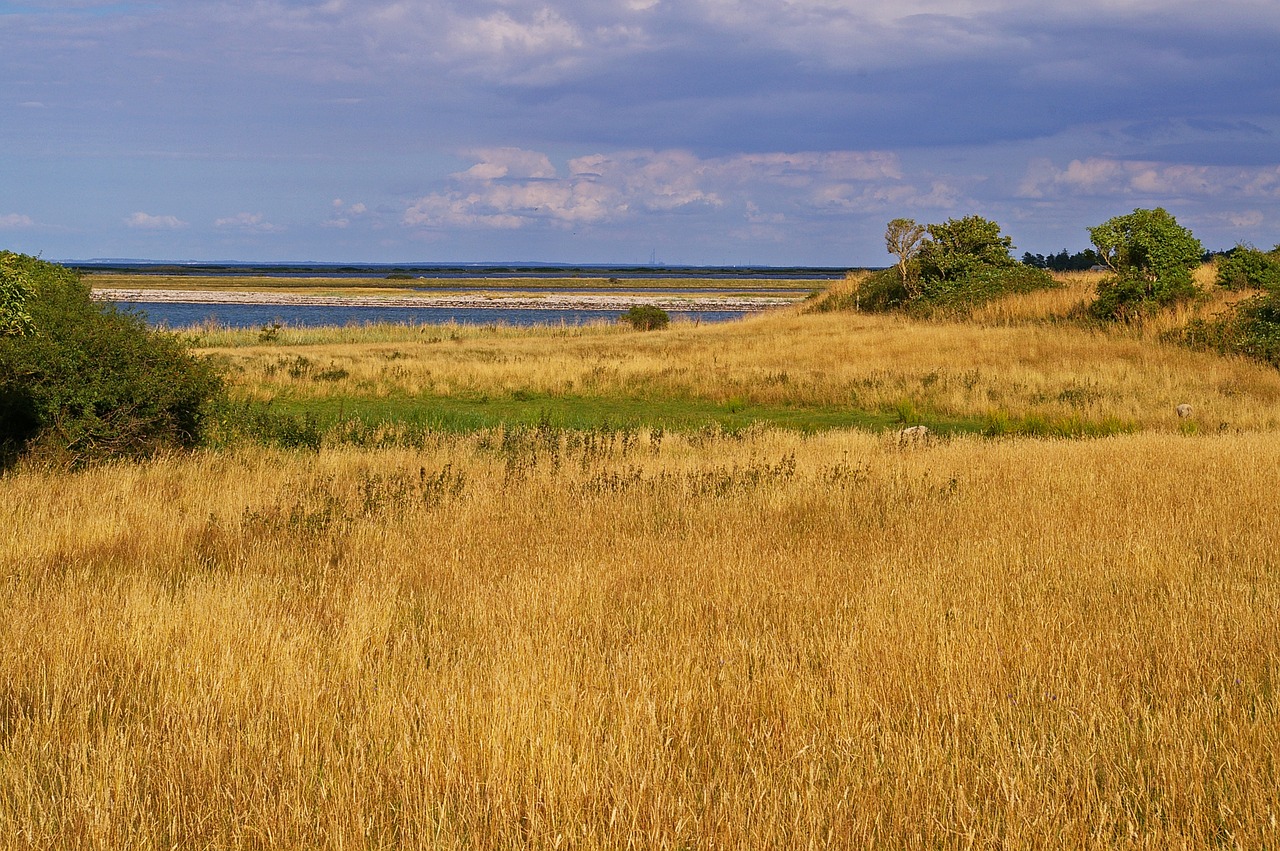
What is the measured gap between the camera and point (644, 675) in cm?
521

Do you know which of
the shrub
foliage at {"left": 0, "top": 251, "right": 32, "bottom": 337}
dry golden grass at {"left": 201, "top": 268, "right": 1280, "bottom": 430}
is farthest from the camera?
the shrub

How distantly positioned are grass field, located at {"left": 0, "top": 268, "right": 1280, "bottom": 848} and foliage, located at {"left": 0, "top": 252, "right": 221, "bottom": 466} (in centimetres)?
147

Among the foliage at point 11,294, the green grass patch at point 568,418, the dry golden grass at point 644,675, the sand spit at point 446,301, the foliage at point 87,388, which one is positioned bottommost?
the green grass patch at point 568,418

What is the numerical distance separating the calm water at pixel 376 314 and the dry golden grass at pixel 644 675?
221 ft

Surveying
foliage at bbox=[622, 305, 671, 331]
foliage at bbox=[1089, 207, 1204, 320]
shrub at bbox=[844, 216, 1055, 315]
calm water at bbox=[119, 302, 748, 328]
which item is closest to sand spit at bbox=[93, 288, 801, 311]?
calm water at bbox=[119, 302, 748, 328]

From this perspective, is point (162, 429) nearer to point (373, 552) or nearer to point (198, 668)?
point (373, 552)

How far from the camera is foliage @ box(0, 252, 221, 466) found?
13.7 meters

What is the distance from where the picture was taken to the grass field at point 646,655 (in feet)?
12.9

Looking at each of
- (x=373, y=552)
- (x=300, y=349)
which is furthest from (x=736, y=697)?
(x=300, y=349)

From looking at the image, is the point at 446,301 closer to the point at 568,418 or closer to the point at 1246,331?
the point at 568,418

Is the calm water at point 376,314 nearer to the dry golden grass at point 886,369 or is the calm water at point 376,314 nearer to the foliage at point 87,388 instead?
the dry golden grass at point 886,369

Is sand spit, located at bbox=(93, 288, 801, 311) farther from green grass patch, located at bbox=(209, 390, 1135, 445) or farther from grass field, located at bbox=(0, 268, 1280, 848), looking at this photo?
grass field, located at bbox=(0, 268, 1280, 848)

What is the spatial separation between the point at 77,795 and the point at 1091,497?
9.72m

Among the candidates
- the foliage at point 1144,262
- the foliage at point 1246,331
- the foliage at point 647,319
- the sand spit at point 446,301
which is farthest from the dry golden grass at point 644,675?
the sand spit at point 446,301
